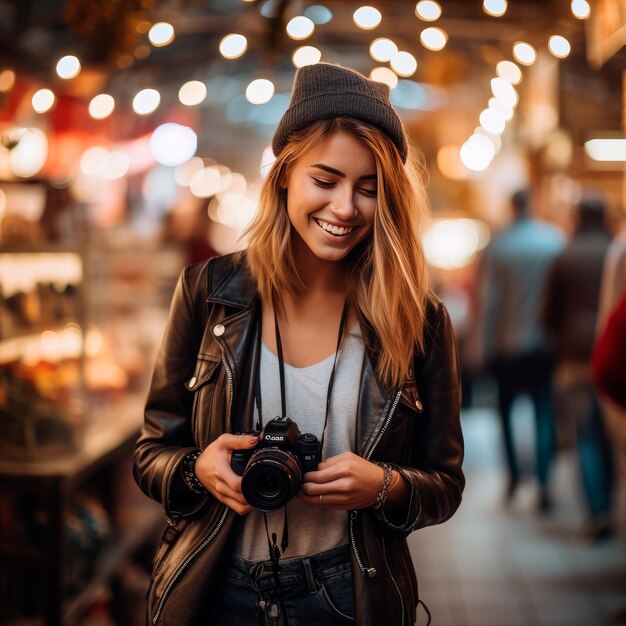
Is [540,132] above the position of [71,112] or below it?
above

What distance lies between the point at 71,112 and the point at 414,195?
11.5 ft

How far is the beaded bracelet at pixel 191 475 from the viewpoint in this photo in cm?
181

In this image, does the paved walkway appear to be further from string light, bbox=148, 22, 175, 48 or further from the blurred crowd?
string light, bbox=148, 22, 175, 48

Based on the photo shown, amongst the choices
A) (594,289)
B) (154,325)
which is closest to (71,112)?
(154,325)

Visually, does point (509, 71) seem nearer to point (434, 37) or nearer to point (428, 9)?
point (434, 37)

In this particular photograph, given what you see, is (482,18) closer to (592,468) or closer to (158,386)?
(592,468)

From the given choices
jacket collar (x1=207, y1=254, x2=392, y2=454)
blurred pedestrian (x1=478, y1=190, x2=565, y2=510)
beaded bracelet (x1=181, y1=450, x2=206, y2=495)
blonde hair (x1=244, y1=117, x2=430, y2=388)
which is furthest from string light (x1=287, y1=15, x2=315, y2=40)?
beaded bracelet (x1=181, y1=450, x2=206, y2=495)

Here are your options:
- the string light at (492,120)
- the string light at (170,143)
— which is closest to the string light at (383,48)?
the string light at (492,120)

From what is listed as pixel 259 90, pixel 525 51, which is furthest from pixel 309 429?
pixel 259 90

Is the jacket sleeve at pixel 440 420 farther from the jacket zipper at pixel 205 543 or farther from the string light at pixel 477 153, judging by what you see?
the string light at pixel 477 153

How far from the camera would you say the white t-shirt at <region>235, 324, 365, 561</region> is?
1.83 metres

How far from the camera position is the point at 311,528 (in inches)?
72.4

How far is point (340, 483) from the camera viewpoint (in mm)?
1682

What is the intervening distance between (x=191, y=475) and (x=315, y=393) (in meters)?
0.32
